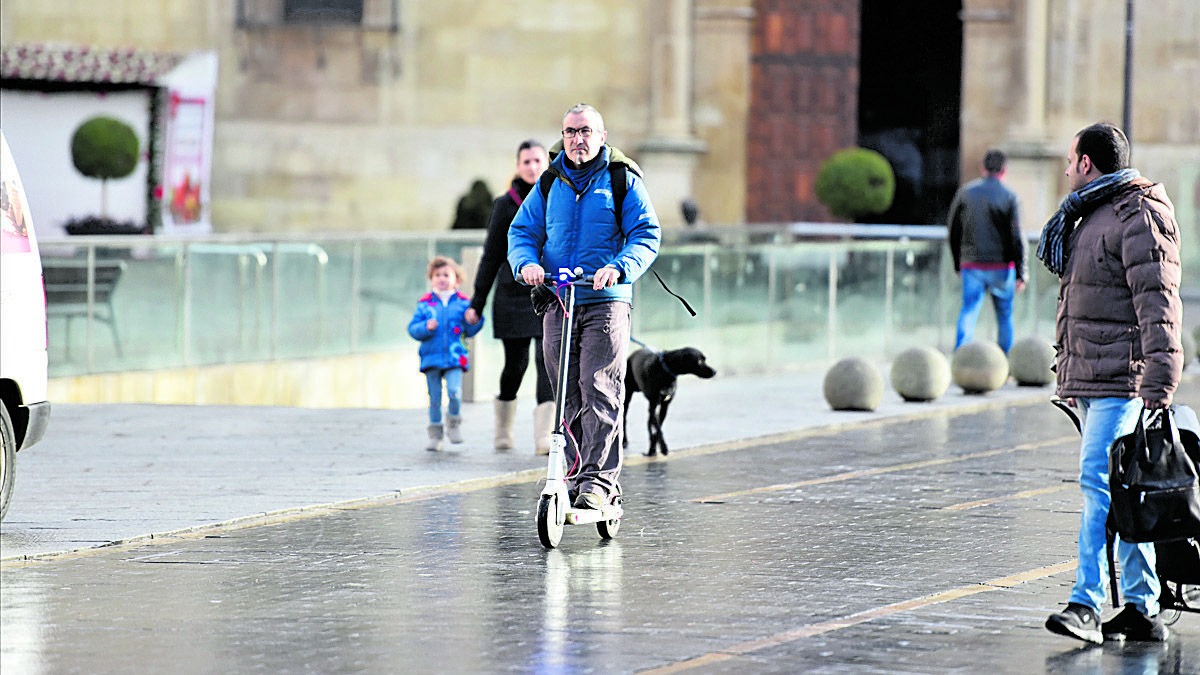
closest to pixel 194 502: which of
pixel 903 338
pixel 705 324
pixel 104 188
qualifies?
pixel 705 324

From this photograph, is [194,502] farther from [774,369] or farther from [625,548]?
[774,369]

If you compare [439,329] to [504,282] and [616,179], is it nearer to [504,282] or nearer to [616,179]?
[504,282]

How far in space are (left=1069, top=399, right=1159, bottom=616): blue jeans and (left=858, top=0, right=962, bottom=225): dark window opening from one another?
86.4 ft

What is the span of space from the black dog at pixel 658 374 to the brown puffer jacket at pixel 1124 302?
568 centimetres

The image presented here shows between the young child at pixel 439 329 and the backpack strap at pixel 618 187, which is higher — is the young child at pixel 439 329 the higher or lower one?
the lower one

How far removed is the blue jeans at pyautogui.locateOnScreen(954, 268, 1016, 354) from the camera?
19391 mm

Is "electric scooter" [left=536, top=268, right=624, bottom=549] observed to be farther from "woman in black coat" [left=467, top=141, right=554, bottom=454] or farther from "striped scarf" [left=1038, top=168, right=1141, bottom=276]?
"striped scarf" [left=1038, top=168, right=1141, bottom=276]

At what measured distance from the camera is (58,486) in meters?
11.8

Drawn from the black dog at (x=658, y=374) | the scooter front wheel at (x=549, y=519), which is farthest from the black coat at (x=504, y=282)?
the scooter front wheel at (x=549, y=519)

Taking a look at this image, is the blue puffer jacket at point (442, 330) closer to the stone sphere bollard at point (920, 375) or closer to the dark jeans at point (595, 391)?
the dark jeans at point (595, 391)

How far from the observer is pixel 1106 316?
773 cm

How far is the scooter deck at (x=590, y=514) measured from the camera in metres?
9.84

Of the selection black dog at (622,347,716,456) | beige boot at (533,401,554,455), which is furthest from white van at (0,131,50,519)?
black dog at (622,347,716,456)

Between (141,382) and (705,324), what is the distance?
17.9 feet
